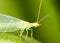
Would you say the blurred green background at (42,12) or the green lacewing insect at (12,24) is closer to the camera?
the blurred green background at (42,12)

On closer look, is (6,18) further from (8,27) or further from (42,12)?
(42,12)

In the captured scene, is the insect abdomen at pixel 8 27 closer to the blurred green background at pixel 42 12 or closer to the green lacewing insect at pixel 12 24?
the green lacewing insect at pixel 12 24

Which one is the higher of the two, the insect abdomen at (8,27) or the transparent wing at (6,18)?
the transparent wing at (6,18)

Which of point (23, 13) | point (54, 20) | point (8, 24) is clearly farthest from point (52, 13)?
point (8, 24)

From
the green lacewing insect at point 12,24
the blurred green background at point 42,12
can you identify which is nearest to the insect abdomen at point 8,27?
the green lacewing insect at point 12,24

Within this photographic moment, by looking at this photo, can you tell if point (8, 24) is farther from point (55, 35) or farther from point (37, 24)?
point (55, 35)

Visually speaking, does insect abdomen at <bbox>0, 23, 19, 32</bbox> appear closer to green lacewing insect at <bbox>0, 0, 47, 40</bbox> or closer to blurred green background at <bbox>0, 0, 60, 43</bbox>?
green lacewing insect at <bbox>0, 0, 47, 40</bbox>

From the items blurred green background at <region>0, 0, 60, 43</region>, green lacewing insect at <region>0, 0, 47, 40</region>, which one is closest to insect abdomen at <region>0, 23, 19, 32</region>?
green lacewing insect at <region>0, 0, 47, 40</region>

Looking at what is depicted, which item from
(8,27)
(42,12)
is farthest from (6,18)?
(42,12)
